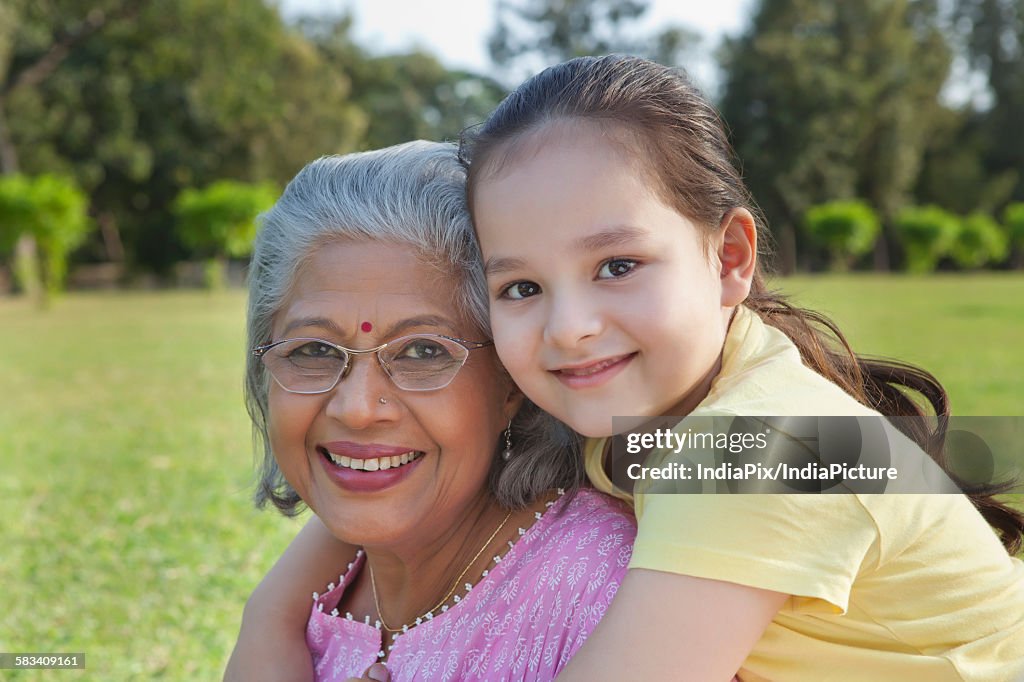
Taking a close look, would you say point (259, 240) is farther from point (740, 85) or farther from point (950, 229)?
point (740, 85)

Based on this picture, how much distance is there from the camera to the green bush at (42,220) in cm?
2509

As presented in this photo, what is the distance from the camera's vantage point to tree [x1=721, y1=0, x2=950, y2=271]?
4331 cm

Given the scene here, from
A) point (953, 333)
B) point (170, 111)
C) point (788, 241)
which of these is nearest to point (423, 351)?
point (953, 333)

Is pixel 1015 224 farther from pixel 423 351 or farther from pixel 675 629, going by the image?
pixel 675 629

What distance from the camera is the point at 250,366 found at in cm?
235

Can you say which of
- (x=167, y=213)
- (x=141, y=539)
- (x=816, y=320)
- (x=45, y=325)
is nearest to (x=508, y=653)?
(x=816, y=320)

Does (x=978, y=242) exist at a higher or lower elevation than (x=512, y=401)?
lower

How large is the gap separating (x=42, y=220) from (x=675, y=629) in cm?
2674

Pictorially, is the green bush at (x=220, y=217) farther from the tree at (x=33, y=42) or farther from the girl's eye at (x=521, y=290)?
the girl's eye at (x=521, y=290)

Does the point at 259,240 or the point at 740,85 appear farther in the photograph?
the point at 740,85

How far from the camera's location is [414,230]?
201 centimetres

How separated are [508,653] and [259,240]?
99 cm

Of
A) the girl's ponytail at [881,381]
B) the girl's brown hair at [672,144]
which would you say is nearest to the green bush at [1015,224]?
the girl's ponytail at [881,381]

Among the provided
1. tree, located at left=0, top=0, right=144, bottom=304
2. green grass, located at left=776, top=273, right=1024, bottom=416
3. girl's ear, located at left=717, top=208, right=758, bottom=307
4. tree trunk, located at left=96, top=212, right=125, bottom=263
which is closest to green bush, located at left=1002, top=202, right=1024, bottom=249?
green grass, located at left=776, top=273, right=1024, bottom=416
